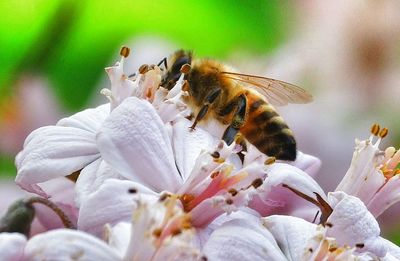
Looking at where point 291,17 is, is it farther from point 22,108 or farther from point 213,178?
point 213,178

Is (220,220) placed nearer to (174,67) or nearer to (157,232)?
(157,232)

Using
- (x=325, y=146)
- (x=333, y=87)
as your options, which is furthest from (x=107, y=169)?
(x=333, y=87)

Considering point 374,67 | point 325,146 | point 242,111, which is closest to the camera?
point 242,111

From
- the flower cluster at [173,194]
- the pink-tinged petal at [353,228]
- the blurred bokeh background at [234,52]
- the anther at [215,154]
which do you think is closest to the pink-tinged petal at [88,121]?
the flower cluster at [173,194]

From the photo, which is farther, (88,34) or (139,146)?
(88,34)

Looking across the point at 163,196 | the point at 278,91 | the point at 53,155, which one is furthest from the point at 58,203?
the point at 278,91

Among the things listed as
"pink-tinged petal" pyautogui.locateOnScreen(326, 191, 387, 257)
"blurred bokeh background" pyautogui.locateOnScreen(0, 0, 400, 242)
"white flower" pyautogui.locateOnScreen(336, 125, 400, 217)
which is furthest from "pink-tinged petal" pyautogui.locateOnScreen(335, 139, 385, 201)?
"blurred bokeh background" pyautogui.locateOnScreen(0, 0, 400, 242)
